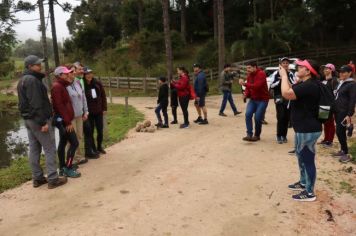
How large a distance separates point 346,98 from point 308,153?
2708 millimetres

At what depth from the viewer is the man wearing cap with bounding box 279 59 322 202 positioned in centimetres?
536

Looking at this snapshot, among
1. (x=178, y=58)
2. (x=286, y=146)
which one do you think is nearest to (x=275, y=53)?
(x=178, y=58)

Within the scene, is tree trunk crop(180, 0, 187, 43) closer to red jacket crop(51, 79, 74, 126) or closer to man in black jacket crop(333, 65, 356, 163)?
man in black jacket crop(333, 65, 356, 163)

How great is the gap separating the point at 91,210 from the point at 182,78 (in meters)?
6.59

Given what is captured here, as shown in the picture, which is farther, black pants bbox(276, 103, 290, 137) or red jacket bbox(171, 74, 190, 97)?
red jacket bbox(171, 74, 190, 97)

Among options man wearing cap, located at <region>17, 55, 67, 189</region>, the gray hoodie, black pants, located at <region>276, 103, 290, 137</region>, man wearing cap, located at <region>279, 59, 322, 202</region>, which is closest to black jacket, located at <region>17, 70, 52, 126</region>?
man wearing cap, located at <region>17, 55, 67, 189</region>

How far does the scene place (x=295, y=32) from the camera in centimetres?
3014

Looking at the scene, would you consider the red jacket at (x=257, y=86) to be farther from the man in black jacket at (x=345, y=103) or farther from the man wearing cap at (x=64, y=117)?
the man wearing cap at (x=64, y=117)

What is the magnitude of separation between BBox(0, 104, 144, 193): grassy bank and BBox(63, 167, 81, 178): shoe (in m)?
0.84

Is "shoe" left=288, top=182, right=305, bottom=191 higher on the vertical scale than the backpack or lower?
lower

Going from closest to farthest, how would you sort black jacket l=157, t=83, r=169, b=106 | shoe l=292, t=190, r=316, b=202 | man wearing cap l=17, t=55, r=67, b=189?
shoe l=292, t=190, r=316, b=202 < man wearing cap l=17, t=55, r=67, b=189 < black jacket l=157, t=83, r=169, b=106

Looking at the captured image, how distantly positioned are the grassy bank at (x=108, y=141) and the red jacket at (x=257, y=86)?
362 centimetres

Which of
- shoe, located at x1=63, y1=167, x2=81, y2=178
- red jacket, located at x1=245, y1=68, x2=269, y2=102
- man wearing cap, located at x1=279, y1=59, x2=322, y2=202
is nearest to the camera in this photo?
man wearing cap, located at x1=279, y1=59, x2=322, y2=202

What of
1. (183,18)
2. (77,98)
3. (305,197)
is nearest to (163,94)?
(77,98)
